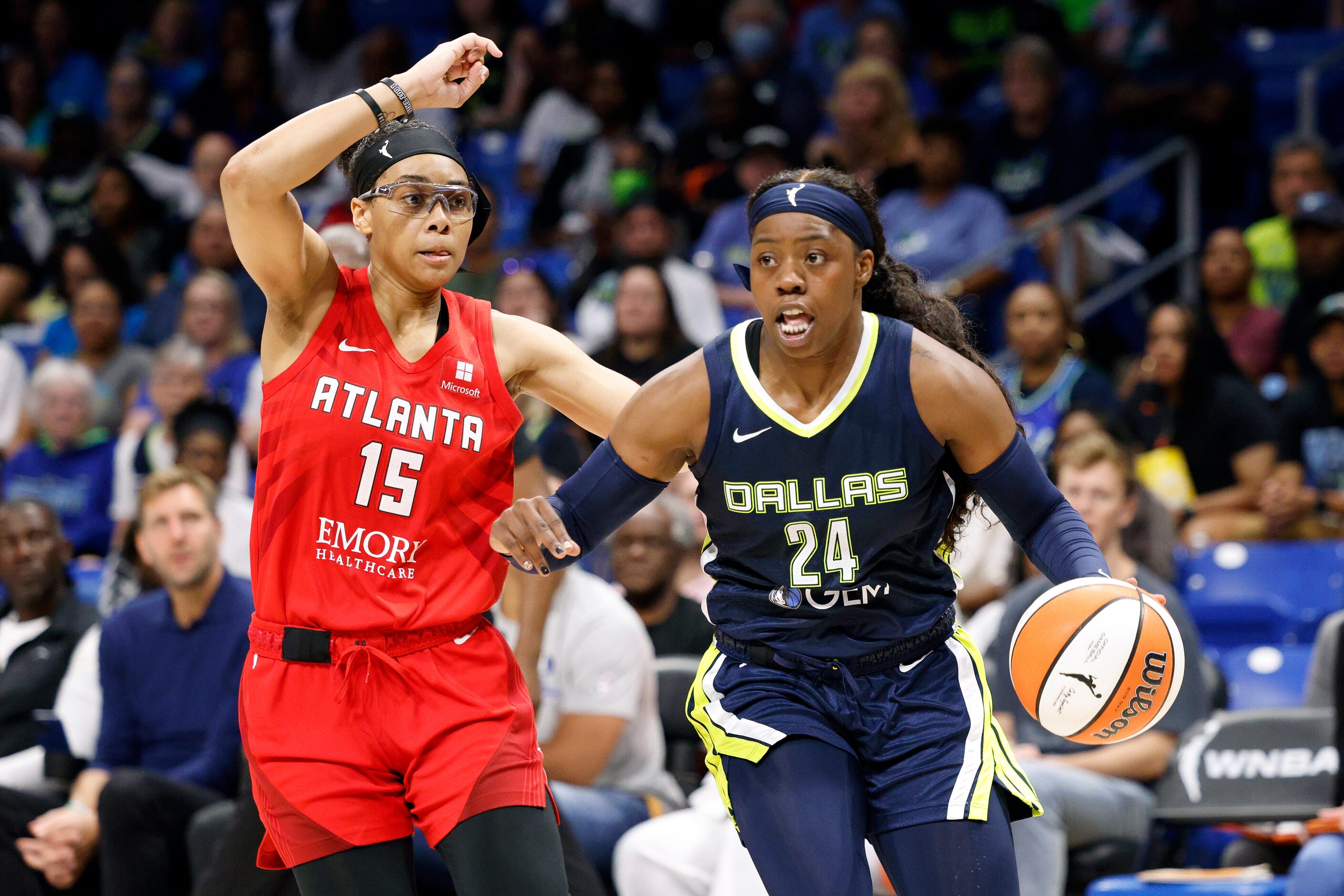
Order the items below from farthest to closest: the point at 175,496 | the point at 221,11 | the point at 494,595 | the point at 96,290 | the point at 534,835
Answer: the point at 221,11 < the point at 96,290 < the point at 175,496 < the point at 494,595 < the point at 534,835

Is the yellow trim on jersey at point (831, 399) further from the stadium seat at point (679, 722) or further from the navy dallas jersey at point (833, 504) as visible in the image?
the stadium seat at point (679, 722)

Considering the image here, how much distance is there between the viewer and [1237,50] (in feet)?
30.8

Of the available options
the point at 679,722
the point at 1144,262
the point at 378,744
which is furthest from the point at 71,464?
the point at 378,744

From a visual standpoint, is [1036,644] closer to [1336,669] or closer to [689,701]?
[689,701]

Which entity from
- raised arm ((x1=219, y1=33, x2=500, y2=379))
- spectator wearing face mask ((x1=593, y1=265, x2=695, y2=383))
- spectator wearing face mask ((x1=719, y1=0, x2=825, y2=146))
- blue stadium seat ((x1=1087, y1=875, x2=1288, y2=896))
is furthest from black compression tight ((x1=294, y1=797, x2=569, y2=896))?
spectator wearing face mask ((x1=719, y1=0, x2=825, y2=146))

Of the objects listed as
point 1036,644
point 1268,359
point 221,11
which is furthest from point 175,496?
point 221,11

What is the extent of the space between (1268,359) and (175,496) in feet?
16.6

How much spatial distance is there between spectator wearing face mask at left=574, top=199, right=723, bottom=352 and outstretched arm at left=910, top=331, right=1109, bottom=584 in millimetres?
4827

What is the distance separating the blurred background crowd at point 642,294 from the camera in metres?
5.40

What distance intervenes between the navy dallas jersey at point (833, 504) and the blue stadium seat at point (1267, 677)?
3.35 metres

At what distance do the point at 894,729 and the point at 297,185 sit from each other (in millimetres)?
1560

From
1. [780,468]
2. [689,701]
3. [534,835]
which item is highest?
[780,468]

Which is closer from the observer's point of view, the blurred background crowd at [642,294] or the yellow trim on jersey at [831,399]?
the yellow trim on jersey at [831,399]

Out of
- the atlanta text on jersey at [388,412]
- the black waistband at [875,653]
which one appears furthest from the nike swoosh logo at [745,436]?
the atlanta text on jersey at [388,412]
